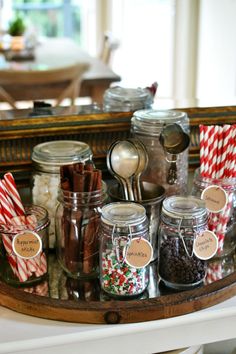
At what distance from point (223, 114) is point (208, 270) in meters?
0.33

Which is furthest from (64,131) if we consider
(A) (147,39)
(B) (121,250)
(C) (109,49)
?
(C) (109,49)

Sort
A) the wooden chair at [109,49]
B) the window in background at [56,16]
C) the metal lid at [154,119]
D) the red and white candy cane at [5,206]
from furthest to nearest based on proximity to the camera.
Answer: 1. the window in background at [56,16]
2. the wooden chair at [109,49]
3. the metal lid at [154,119]
4. the red and white candy cane at [5,206]

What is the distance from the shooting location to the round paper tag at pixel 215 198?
83 cm

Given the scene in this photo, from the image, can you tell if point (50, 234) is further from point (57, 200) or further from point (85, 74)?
point (85, 74)

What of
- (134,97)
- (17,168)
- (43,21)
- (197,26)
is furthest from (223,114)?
(43,21)

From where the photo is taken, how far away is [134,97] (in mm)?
1009

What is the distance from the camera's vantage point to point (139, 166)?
2.76ft

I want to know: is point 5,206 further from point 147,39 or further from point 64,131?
point 147,39

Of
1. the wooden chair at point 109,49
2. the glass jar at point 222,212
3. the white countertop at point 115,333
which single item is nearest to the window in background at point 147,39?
the wooden chair at point 109,49

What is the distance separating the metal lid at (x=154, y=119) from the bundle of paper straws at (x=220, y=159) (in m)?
0.07

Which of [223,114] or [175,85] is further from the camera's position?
[175,85]

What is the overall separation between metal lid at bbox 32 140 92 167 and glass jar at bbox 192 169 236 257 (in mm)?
186

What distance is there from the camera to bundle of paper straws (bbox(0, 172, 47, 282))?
2.53 ft

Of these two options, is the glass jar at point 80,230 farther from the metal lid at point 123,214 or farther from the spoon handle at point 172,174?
the spoon handle at point 172,174
